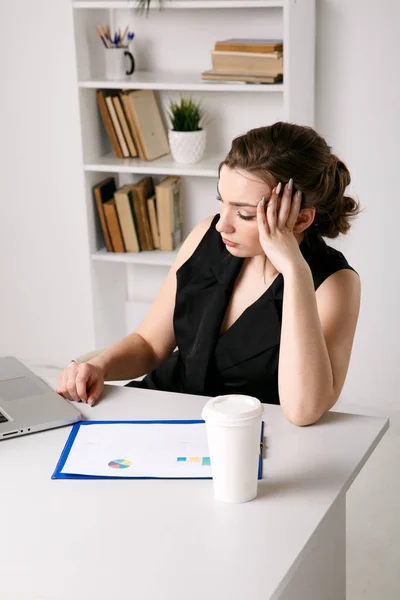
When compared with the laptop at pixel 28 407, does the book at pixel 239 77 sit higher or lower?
higher

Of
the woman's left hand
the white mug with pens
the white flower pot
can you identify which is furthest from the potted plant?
the woman's left hand

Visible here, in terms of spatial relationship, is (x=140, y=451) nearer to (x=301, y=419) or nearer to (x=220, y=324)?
(x=301, y=419)

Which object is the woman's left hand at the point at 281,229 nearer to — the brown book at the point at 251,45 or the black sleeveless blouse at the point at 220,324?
the black sleeveless blouse at the point at 220,324

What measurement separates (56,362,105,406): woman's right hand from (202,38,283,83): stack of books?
5.09ft

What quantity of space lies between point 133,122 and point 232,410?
2.23m

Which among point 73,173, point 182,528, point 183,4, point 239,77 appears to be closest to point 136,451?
point 182,528

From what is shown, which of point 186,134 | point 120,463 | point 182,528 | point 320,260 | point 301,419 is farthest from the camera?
point 186,134

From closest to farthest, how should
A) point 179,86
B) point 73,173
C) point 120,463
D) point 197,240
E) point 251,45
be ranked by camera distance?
point 120,463
point 197,240
point 251,45
point 179,86
point 73,173

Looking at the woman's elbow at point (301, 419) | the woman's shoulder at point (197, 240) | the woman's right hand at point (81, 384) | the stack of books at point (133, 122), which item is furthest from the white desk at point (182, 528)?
the stack of books at point (133, 122)

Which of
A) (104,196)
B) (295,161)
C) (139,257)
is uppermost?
(295,161)

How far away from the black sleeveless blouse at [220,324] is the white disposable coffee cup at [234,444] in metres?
0.60

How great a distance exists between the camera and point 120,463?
1.48 m

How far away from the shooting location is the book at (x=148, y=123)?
331 cm

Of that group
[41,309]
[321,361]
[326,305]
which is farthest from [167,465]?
[41,309]
